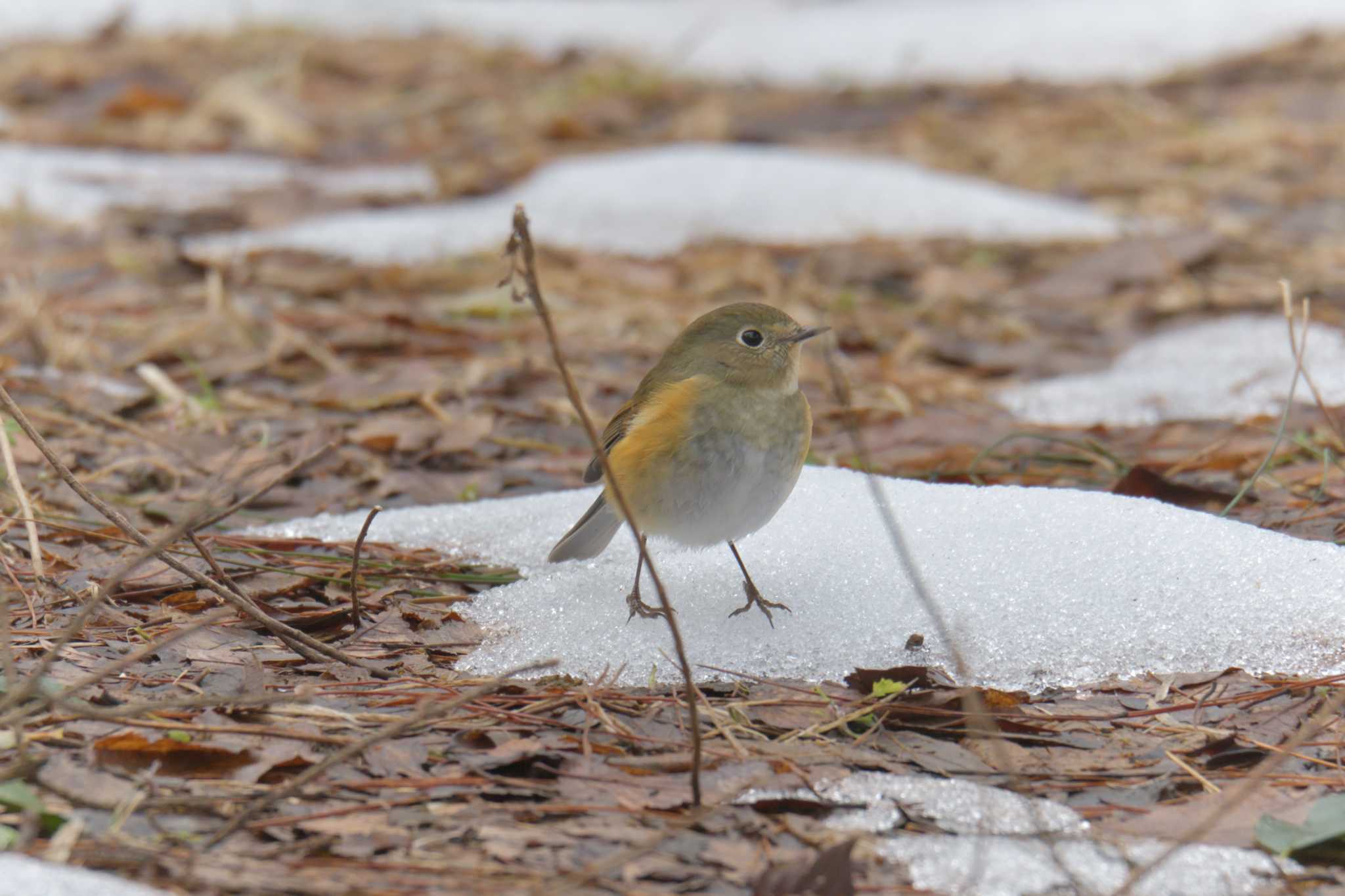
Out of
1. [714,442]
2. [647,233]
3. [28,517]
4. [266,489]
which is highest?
[647,233]

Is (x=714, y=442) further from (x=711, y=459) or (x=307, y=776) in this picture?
(x=307, y=776)

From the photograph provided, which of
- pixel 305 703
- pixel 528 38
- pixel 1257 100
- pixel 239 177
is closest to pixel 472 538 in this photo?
pixel 305 703

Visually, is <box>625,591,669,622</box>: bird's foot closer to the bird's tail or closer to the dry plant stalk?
the bird's tail

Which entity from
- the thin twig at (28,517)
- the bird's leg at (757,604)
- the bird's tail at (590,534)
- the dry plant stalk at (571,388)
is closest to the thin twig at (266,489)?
the thin twig at (28,517)

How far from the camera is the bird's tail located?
349 cm

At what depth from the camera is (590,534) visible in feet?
11.6

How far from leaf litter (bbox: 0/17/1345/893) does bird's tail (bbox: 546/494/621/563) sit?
0.69 feet

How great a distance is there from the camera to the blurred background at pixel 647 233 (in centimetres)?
463

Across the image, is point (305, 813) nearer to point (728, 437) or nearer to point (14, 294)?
point (728, 437)

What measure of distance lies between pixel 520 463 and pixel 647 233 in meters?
3.38

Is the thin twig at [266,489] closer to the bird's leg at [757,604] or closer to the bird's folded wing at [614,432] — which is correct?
the bird's folded wing at [614,432]

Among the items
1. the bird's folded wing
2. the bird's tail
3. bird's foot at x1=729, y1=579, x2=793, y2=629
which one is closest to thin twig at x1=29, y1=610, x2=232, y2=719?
the bird's tail

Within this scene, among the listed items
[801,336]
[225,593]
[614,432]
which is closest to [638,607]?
[614,432]

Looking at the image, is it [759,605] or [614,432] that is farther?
[614,432]
